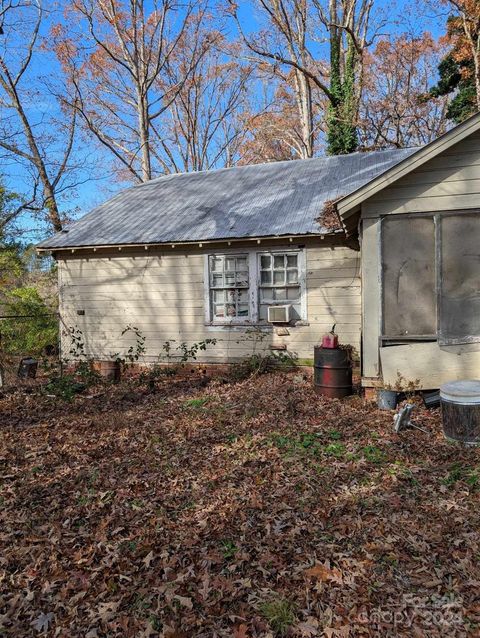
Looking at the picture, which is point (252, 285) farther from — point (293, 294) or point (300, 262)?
point (300, 262)

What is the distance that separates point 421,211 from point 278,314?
3.49m

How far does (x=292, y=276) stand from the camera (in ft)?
29.8

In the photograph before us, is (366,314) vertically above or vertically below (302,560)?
above

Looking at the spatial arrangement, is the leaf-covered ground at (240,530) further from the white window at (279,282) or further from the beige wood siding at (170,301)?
the white window at (279,282)

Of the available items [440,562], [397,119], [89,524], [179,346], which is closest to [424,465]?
[440,562]

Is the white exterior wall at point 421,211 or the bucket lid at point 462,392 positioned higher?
the white exterior wall at point 421,211

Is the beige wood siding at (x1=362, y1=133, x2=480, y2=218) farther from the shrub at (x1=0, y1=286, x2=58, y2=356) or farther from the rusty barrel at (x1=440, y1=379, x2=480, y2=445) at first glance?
the shrub at (x1=0, y1=286, x2=58, y2=356)

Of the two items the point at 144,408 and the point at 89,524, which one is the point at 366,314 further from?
the point at 89,524

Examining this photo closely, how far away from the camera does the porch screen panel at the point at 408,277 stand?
20.7 ft

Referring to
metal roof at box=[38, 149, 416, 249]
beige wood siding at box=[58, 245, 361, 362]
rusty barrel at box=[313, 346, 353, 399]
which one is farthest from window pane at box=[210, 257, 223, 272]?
rusty barrel at box=[313, 346, 353, 399]

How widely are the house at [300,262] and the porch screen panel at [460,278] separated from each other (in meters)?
0.01

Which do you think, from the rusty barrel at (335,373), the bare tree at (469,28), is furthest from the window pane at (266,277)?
the bare tree at (469,28)

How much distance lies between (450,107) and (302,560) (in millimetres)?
20942

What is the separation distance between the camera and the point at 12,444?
5.70m
